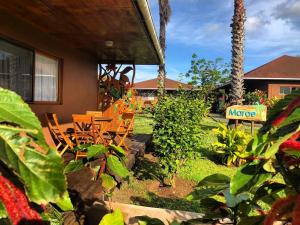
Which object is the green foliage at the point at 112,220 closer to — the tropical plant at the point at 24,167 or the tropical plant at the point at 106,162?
the tropical plant at the point at 106,162

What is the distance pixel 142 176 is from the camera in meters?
7.52

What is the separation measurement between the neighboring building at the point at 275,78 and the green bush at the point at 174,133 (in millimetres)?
26255

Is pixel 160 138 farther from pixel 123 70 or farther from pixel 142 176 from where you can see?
pixel 123 70

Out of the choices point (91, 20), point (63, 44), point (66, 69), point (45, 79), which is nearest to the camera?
point (91, 20)

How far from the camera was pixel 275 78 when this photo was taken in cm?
3322

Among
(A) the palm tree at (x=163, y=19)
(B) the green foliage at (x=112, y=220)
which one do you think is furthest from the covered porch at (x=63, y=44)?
(A) the palm tree at (x=163, y=19)

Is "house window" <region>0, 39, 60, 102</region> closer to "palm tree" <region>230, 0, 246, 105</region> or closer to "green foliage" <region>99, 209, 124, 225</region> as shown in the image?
"green foliage" <region>99, 209, 124, 225</region>

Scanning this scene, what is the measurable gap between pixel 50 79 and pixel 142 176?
117 inches

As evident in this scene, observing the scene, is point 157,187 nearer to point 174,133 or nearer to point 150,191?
point 150,191

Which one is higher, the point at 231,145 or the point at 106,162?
the point at 106,162

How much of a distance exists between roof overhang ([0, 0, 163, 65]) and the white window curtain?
1.88 ft

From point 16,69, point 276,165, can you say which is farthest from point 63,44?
point 276,165

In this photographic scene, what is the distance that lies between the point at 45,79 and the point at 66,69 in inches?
43.1

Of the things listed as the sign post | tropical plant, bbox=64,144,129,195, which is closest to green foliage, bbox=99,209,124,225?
tropical plant, bbox=64,144,129,195
